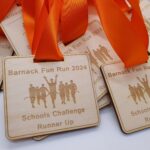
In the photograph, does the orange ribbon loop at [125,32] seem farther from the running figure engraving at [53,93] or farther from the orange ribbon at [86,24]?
the running figure engraving at [53,93]

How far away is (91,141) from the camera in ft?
1.53

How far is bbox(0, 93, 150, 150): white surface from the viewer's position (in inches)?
17.8

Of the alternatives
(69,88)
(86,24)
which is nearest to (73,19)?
(86,24)

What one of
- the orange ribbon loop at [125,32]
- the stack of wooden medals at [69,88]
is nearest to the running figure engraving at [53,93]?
the stack of wooden medals at [69,88]

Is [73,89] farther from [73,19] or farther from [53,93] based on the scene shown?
[73,19]

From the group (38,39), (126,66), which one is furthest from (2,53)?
(126,66)

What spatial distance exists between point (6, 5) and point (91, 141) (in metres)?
0.29

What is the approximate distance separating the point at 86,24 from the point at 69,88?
135 millimetres

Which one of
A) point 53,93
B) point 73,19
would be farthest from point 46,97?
point 73,19

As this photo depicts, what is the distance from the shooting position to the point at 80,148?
0.46 meters

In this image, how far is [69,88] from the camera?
48cm

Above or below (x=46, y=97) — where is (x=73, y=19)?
above

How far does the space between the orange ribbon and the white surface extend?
0.12 m

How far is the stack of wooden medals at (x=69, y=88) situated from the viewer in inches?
17.8
